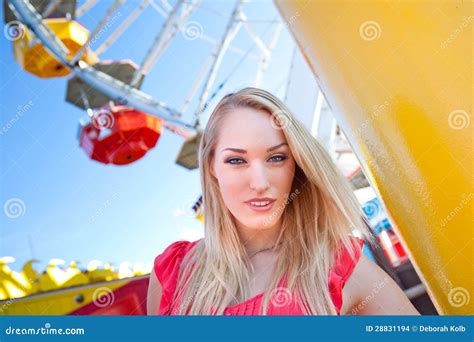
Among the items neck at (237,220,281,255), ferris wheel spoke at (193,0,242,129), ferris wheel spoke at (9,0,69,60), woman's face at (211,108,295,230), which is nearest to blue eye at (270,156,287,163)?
woman's face at (211,108,295,230)

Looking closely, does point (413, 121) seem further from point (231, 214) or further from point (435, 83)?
point (231, 214)

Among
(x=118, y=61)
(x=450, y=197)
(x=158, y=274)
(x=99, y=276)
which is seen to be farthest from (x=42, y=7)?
(x=450, y=197)

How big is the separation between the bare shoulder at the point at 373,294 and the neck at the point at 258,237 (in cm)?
29

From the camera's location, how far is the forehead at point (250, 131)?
5.15ft

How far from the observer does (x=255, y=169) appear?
5.08 ft

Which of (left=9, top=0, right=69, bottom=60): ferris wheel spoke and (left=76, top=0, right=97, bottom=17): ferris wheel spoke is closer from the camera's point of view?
(left=9, top=0, right=69, bottom=60): ferris wheel spoke

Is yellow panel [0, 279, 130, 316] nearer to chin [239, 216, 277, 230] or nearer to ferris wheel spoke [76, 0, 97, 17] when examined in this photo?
chin [239, 216, 277, 230]

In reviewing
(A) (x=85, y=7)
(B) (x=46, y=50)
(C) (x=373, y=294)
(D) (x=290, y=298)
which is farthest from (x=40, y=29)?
(C) (x=373, y=294)

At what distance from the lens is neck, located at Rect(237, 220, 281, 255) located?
1.69 metres

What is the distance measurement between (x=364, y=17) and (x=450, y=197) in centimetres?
50

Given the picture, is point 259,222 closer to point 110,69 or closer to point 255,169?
point 255,169

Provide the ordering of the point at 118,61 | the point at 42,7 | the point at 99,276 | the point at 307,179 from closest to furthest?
the point at 307,179, the point at 99,276, the point at 42,7, the point at 118,61

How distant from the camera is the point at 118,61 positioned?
219 inches

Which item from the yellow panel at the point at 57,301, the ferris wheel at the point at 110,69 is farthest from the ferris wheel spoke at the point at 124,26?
the yellow panel at the point at 57,301
